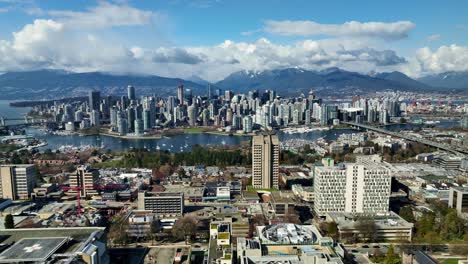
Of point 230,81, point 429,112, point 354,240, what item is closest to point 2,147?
point 354,240

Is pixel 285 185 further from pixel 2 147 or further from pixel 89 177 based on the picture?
pixel 2 147

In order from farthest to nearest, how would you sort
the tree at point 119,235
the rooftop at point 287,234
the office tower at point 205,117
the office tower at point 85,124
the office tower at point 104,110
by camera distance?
1. the office tower at point 104,110
2. the office tower at point 205,117
3. the office tower at point 85,124
4. the tree at point 119,235
5. the rooftop at point 287,234

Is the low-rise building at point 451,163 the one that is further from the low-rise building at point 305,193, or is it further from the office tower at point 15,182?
the office tower at point 15,182

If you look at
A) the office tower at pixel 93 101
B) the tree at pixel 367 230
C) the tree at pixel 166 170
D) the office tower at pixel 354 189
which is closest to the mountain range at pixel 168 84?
the office tower at pixel 93 101

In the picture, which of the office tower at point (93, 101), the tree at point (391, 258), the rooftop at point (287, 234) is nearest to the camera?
the rooftop at point (287, 234)

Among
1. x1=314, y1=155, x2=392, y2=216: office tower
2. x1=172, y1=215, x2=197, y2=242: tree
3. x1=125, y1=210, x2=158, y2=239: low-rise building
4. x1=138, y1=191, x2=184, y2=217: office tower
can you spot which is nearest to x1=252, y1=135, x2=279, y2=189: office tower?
x1=314, y1=155, x2=392, y2=216: office tower

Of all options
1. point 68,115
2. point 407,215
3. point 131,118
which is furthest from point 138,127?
point 407,215

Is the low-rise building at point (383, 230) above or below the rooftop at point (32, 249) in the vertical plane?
below
